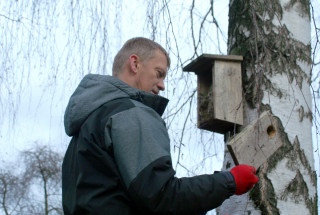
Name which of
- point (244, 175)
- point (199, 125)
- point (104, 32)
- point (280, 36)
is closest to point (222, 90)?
point (199, 125)

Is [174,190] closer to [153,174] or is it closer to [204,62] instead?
[153,174]

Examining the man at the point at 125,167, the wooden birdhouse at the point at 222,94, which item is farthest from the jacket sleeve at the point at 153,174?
the wooden birdhouse at the point at 222,94

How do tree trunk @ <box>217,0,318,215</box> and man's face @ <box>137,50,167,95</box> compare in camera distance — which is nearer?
man's face @ <box>137,50,167,95</box>

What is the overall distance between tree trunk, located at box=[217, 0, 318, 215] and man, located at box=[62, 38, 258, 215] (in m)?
0.63

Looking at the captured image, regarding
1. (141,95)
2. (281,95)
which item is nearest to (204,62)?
(281,95)

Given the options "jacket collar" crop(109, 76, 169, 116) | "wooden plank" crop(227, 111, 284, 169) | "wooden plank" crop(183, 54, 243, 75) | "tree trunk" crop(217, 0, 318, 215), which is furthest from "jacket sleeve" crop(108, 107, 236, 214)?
"wooden plank" crop(183, 54, 243, 75)

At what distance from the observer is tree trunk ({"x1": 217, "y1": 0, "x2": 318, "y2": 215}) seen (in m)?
2.43

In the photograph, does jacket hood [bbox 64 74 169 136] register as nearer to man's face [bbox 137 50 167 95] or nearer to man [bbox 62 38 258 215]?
man [bbox 62 38 258 215]

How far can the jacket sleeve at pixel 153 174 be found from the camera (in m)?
1.63

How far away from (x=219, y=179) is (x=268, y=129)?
0.79 m

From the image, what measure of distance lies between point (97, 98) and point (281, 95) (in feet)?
3.81

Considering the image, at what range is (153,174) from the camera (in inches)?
64.7

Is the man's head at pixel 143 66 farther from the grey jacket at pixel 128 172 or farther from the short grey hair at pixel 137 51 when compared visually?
the grey jacket at pixel 128 172

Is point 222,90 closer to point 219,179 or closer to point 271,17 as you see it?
point 271,17
